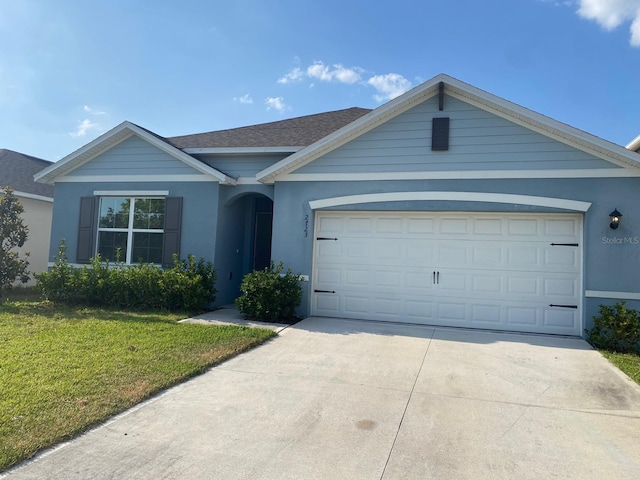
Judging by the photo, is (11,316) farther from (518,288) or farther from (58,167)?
(518,288)

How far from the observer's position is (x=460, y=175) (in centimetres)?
849

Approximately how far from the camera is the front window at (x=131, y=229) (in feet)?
34.9

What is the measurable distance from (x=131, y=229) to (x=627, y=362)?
10.8 meters

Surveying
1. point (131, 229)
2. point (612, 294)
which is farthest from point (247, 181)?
point (612, 294)

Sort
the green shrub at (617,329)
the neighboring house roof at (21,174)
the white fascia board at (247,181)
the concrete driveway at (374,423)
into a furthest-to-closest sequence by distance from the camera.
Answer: the neighboring house roof at (21,174) < the white fascia board at (247,181) < the green shrub at (617,329) < the concrete driveway at (374,423)

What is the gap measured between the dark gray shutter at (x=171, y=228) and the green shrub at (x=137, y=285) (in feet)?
1.20

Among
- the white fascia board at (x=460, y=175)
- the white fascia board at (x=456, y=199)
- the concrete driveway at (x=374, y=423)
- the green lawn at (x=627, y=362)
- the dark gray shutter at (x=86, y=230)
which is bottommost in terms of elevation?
the concrete driveway at (x=374, y=423)

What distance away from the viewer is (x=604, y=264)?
303 inches

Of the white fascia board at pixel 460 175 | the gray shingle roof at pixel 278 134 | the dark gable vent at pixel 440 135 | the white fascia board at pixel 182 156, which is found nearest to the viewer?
the white fascia board at pixel 460 175

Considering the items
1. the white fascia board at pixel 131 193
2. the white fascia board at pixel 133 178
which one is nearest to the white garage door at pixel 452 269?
the white fascia board at pixel 133 178

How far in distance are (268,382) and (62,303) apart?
729 cm

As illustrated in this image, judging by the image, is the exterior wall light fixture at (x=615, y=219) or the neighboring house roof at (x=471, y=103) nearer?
the exterior wall light fixture at (x=615, y=219)

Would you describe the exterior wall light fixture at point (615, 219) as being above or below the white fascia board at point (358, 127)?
below

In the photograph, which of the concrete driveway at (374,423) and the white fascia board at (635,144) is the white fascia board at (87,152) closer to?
the concrete driveway at (374,423)
